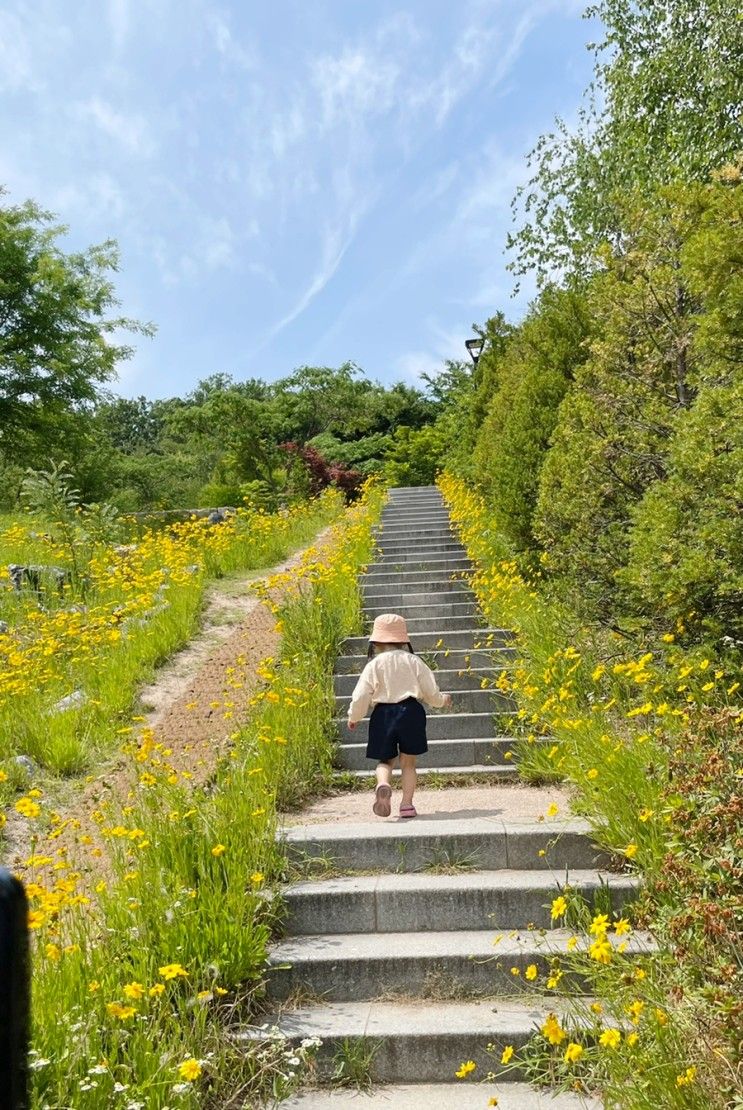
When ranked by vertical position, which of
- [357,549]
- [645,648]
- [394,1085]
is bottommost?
[394,1085]

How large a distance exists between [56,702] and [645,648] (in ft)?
13.6

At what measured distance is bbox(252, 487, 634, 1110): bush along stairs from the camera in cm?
323

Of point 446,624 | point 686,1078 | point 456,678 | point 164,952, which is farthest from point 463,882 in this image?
point 446,624

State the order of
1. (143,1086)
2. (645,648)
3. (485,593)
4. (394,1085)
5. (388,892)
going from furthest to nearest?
1. (485,593)
2. (645,648)
3. (388,892)
4. (394,1085)
5. (143,1086)

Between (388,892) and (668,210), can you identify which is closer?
(388,892)

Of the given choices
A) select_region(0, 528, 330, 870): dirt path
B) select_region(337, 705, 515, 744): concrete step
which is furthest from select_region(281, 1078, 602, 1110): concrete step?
select_region(337, 705, 515, 744): concrete step

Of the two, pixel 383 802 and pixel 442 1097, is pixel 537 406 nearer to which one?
pixel 383 802

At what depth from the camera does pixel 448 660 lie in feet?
24.5

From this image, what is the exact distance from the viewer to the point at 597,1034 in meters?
2.64

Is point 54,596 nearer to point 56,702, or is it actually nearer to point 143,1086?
point 56,702

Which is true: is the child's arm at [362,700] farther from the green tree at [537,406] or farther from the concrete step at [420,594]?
the green tree at [537,406]

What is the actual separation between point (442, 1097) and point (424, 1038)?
0.20 m

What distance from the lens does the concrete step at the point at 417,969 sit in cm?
355

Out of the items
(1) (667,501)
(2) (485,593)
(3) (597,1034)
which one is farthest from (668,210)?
(3) (597,1034)
